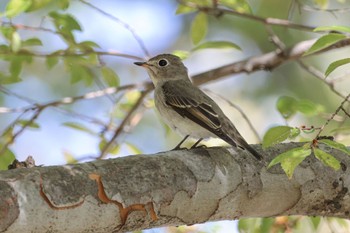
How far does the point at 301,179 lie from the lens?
343cm

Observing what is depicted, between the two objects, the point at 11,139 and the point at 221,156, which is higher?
the point at 11,139

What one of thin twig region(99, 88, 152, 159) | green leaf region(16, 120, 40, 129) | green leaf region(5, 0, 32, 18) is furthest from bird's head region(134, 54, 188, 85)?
green leaf region(5, 0, 32, 18)

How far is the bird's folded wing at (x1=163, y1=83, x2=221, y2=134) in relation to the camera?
180 inches

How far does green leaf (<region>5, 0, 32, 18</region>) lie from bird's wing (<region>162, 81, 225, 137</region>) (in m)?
1.36

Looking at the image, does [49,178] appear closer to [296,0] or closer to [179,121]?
[179,121]

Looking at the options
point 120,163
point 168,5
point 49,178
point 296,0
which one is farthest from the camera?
point 168,5

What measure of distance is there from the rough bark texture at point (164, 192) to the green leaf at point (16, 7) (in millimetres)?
1293

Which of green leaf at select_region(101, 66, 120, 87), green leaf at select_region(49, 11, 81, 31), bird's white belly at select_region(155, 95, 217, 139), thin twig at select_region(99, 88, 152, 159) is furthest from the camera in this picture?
green leaf at select_region(101, 66, 120, 87)

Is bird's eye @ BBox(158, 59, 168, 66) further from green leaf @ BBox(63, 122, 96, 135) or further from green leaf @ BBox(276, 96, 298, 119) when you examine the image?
green leaf @ BBox(276, 96, 298, 119)

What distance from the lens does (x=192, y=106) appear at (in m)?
4.81

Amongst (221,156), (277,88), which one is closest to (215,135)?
(221,156)

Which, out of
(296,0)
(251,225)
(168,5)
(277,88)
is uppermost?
(168,5)

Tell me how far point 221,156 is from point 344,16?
497cm

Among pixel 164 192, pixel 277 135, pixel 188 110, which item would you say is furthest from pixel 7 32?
pixel 277 135
